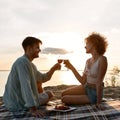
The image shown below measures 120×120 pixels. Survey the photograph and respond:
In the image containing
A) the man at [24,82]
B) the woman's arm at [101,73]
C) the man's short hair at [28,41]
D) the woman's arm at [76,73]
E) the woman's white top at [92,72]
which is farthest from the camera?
the woman's arm at [76,73]

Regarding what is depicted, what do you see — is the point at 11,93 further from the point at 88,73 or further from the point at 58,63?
the point at 88,73

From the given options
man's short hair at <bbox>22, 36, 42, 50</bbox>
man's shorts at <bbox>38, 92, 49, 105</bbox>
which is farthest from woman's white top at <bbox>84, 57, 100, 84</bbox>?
man's short hair at <bbox>22, 36, 42, 50</bbox>

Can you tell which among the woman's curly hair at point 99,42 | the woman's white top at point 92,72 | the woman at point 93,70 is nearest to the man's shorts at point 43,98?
the woman at point 93,70

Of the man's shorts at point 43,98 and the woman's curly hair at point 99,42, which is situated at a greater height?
the woman's curly hair at point 99,42

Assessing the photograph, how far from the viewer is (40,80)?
6465mm

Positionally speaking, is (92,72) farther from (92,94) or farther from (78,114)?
(78,114)

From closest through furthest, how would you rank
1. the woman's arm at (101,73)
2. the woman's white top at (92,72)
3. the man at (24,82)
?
the man at (24,82) → the woman's arm at (101,73) → the woman's white top at (92,72)

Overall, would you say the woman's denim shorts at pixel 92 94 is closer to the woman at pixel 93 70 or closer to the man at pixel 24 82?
the woman at pixel 93 70

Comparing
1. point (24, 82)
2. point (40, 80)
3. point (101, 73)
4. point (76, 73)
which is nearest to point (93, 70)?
point (101, 73)

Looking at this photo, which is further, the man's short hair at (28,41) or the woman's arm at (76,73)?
the woman's arm at (76,73)

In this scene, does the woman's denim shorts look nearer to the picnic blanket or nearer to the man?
the picnic blanket

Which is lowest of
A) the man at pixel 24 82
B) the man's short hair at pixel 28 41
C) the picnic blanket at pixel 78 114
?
the picnic blanket at pixel 78 114

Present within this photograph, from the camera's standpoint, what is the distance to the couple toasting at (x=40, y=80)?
5359 millimetres

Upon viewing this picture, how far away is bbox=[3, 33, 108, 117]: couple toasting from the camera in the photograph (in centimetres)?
536
